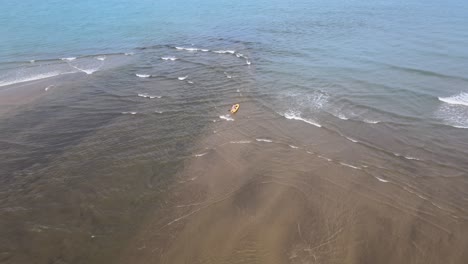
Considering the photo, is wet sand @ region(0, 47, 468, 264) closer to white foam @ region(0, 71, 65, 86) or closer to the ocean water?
the ocean water

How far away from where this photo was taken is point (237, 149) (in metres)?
14.2

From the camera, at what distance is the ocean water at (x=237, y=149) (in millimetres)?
9969

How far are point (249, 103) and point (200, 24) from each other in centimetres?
2324

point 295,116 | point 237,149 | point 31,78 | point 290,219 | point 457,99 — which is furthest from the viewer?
point 31,78

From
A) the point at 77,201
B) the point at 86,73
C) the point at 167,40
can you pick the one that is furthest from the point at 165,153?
the point at 167,40

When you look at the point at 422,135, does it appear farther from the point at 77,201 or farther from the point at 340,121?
the point at 77,201

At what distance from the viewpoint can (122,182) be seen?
12.4 m

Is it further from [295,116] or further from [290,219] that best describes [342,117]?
[290,219]

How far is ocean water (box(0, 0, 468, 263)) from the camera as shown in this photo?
32.7 feet

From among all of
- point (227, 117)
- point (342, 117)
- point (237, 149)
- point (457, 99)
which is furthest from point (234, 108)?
point (457, 99)

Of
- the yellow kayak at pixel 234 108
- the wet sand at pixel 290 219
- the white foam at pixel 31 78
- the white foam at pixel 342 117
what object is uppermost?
the white foam at pixel 31 78

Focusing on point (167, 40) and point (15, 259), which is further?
point (167, 40)

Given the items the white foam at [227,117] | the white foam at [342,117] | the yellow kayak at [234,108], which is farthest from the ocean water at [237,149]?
the white foam at [342,117]

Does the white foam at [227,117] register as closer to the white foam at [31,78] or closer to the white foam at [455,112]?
the white foam at [455,112]
